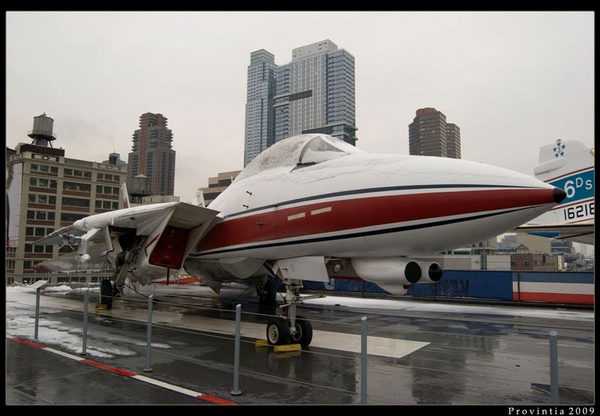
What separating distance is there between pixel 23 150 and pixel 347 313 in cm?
7615

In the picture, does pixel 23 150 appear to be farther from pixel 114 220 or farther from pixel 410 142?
pixel 410 142

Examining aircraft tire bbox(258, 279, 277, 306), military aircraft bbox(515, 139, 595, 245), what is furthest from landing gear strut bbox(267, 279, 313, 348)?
military aircraft bbox(515, 139, 595, 245)

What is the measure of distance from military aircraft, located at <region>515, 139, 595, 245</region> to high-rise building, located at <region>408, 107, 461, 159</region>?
165m

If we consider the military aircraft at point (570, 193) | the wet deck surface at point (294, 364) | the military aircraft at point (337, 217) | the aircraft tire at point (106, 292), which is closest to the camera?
the wet deck surface at point (294, 364)

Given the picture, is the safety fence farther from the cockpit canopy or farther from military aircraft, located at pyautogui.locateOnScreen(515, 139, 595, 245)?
the cockpit canopy

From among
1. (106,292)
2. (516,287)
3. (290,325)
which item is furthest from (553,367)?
(516,287)

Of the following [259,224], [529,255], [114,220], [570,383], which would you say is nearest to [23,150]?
[114,220]

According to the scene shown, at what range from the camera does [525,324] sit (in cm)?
1245

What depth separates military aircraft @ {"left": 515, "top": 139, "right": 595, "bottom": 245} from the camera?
577 inches

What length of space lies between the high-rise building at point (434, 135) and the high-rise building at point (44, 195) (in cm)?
13389

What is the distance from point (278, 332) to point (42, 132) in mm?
83336

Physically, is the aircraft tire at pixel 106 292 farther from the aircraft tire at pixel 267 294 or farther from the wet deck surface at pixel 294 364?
the aircraft tire at pixel 267 294

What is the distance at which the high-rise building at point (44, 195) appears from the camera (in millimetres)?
68125

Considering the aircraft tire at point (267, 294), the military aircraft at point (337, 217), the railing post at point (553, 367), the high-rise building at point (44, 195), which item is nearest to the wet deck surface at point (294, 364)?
the railing post at point (553, 367)
